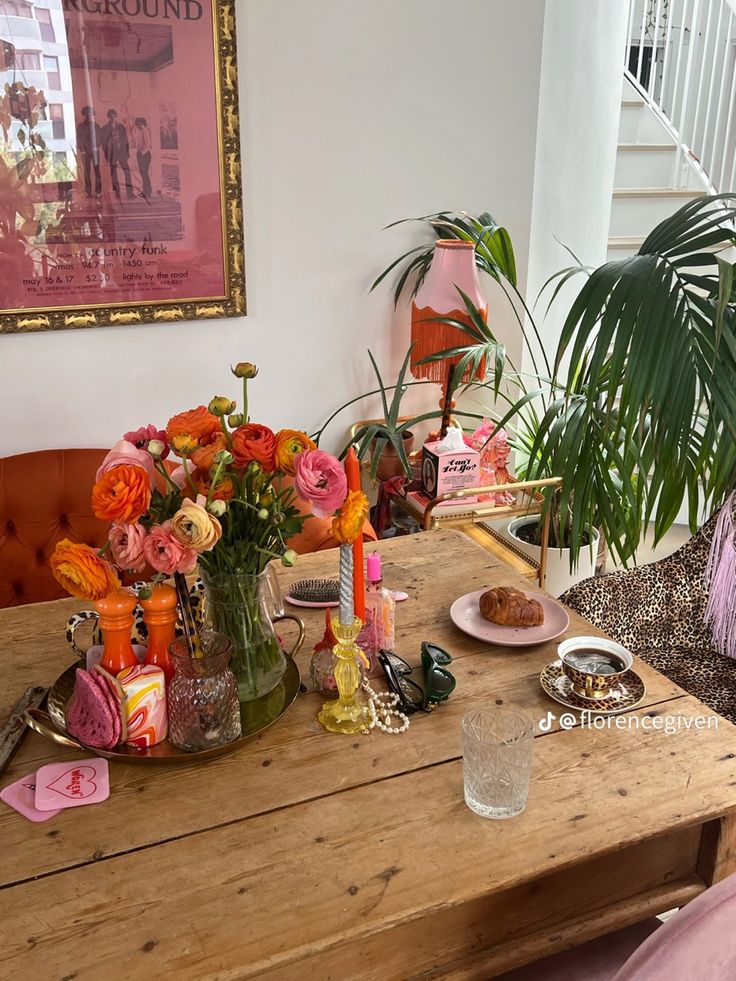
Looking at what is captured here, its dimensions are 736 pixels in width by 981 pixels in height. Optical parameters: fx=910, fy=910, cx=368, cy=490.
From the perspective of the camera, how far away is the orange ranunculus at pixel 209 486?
4.22ft

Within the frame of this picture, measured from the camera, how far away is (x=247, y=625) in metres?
1.37

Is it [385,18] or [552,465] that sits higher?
[385,18]

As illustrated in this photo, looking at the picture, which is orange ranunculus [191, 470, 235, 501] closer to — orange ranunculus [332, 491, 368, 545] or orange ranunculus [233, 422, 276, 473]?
orange ranunculus [233, 422, 276, 473]

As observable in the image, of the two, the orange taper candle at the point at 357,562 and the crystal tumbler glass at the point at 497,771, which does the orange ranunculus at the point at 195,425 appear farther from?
the crystal tumbler glass at the point at 497,771

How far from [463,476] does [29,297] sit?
52.1 inches

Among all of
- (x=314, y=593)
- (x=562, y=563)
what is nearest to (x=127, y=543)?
(x=314, y=593)

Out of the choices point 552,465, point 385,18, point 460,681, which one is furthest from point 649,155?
point 460,681

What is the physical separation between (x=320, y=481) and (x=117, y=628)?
360 millimetres

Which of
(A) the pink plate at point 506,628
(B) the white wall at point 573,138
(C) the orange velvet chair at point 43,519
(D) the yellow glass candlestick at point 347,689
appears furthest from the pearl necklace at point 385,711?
(B) the white wall at point 573,138

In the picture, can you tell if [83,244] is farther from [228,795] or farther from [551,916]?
[551,916]

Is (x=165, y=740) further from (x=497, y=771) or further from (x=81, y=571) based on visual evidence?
(x=497, y=771)

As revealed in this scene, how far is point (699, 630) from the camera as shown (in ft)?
7.09

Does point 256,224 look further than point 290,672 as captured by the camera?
Yes

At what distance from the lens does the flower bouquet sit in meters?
1.19
